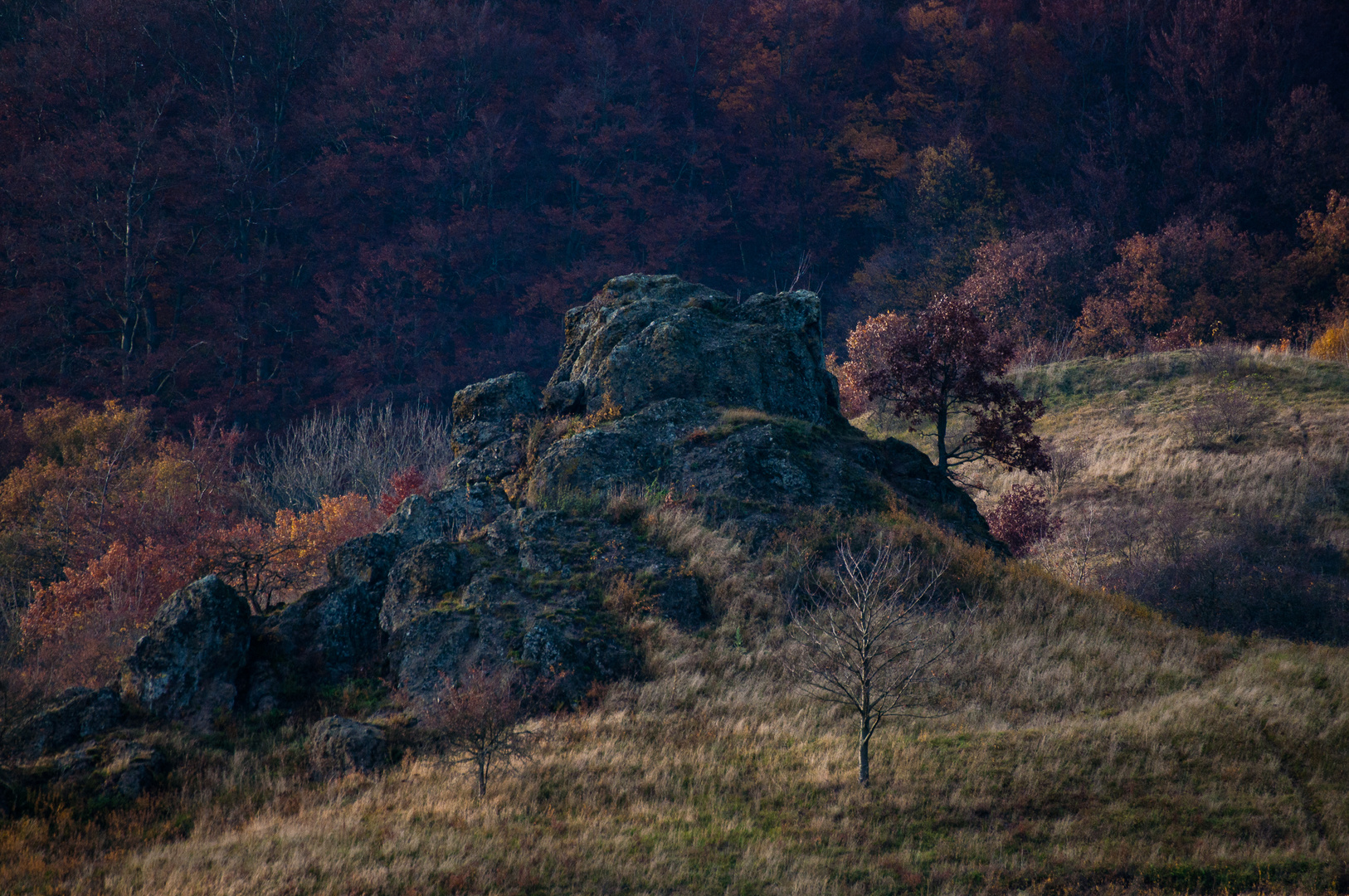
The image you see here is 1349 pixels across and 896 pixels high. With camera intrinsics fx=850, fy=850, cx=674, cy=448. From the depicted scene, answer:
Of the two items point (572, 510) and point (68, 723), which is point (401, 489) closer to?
point (572, 510)

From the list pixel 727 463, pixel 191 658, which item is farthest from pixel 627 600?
pixel 191 658

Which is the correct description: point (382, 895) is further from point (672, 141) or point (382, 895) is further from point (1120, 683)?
point (672, 141)

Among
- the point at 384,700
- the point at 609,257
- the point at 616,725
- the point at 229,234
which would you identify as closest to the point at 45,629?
the point at 384,700

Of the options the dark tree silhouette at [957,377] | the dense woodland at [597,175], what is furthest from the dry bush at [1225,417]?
the dark tree silhouette at [957,377]

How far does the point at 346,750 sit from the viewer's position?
9344 millimetres

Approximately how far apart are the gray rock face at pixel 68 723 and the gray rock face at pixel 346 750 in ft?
7.99

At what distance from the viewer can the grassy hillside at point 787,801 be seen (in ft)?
24.0

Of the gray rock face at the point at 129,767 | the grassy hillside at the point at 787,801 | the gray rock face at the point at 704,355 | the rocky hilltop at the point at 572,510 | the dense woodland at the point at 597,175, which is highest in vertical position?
the dense woodland at the point at 597,175

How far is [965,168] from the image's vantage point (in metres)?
48.9

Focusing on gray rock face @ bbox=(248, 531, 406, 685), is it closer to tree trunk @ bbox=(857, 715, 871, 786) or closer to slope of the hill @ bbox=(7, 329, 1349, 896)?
slope of the hill @ bbox=(7, 329, 1349, 896)

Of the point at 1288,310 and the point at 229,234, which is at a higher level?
the point at 229,234

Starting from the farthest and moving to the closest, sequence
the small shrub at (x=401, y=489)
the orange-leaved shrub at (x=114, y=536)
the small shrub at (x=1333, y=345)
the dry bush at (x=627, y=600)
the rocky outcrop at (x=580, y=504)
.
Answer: the small shrub at (x=1333, y=345)
the small shrub at (x=401, y=489)
the orange-leaved shrub at (x=114, y=536)
the dry bush at (x=627, y=600)
the rocky outcrop at (x=580, y=504)

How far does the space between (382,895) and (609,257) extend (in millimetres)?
49110

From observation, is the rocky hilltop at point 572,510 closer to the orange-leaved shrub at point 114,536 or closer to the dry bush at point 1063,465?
the orange-leaved shrub at point 114,536
